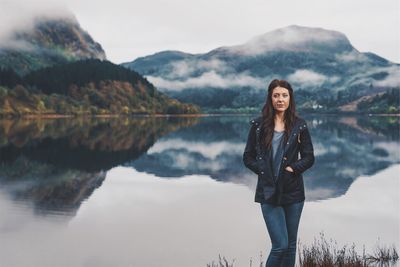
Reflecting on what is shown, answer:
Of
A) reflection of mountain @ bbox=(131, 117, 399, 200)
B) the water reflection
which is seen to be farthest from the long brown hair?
reflection of mountain @ bbox=(131, 117, 399, 200)

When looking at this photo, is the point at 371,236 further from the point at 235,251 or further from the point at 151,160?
the point at 151,160

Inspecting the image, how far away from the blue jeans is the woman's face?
75.2 inches

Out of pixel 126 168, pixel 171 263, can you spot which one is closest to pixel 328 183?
pixel 126 168

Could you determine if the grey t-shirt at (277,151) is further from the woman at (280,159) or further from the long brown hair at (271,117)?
the long brown hair at (271,117)

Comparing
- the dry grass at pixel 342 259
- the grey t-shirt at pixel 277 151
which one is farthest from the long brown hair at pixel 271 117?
the dry grass at pixel 342 259

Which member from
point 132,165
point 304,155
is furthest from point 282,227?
point 132,165

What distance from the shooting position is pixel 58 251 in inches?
746

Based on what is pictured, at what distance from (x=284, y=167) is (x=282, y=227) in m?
1.21

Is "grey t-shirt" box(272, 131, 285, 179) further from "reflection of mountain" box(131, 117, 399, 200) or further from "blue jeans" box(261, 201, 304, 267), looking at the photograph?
"reflection of mountain" box(131, 117, 399, 200)

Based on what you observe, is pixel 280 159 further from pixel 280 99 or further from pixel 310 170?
pixel 310 170

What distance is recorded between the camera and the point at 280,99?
11164 millimetres

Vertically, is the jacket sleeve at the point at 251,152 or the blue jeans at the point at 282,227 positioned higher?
the jacket sleeve at the point at 251,152

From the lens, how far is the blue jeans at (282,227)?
36.3 feet

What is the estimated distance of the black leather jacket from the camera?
1090 cm
